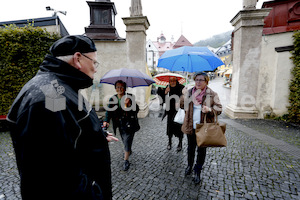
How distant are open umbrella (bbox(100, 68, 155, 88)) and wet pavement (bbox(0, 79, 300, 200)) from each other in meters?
1.87

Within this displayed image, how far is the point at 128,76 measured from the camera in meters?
3.70

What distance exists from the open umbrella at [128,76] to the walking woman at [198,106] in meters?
1.20

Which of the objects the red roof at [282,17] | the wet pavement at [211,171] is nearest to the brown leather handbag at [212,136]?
the wet pavement at [211,171]

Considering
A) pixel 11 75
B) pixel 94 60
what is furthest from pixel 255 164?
pixel 11 75

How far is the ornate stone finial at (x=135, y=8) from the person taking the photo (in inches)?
296

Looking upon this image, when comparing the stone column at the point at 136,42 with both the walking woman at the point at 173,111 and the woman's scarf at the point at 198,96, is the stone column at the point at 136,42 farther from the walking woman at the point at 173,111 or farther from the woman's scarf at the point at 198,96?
the woman's scarf at the point at 198,96

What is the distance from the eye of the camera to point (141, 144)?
4992mm

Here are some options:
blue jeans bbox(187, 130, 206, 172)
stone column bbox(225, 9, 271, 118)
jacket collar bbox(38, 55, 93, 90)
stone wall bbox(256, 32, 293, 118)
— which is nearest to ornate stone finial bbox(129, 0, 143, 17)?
stone column bbox(225, 9, 271, 118)

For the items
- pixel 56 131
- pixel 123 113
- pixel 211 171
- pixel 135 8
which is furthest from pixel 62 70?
pixel 135 8

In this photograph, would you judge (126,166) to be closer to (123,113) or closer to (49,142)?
(123,113)

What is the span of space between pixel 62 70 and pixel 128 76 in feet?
8.58

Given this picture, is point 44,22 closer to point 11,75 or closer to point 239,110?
point 11,75

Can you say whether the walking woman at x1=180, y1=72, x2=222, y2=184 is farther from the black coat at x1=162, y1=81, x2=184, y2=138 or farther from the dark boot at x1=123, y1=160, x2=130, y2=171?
the dark boot at x1=123, y1=160, x2=130, y2=171

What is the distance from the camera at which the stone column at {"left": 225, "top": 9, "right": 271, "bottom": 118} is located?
7.15 metres
